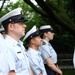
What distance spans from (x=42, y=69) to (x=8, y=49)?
182 cm

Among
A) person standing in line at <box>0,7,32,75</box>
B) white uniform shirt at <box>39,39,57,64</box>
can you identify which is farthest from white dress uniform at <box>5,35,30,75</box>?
white uniform shirt at <box>39,39,57,64</box>

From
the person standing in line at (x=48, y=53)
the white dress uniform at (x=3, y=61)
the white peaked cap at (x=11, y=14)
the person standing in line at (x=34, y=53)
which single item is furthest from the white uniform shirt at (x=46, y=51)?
the white dress uniform at (x=3, y=61)

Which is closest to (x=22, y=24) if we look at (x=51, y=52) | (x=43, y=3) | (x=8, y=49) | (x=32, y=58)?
(x=8, y=49)

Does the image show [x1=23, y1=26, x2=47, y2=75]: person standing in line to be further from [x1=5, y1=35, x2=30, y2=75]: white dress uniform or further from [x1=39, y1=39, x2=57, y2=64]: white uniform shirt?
[x1=5, y1=35, x2=30, y2=75]: white dress uniform

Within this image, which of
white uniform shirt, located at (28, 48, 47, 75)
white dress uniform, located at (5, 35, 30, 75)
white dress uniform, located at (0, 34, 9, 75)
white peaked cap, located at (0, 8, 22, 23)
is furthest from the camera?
white uniform shirt, located at (28, 48, 47, 75)

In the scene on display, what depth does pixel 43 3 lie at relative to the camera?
463 inches

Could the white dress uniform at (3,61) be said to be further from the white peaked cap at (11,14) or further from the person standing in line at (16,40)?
the white peaked cap at (11,14)

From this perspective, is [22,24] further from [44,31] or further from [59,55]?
[59,55]

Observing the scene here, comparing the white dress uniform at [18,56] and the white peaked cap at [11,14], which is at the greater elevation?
the white peaked cap at [11,14]

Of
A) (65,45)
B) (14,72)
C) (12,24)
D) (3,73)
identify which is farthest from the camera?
(65,45)

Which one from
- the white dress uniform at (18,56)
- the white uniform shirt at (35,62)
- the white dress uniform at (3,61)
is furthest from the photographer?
the white uniform shirt at (35,62)

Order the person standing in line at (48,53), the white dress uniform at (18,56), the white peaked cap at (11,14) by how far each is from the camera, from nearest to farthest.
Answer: the white dress uniform at (18,56), the white peaked cap at (11,14), the person standing in line at (48,53)

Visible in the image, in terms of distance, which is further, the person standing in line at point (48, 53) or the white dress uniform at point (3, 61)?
the person standing in line at point (48, 53)

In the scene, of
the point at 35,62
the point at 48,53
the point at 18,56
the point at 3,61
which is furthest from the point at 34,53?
the point at 3,61
